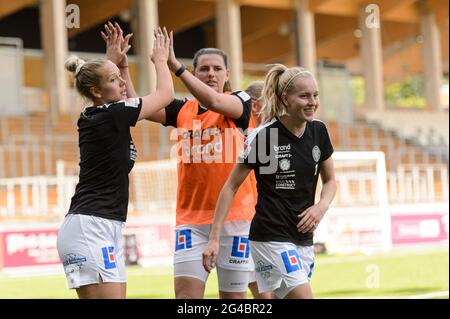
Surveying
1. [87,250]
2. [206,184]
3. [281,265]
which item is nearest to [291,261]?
[281,265]

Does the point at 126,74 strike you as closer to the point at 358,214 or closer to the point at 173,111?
the point at 173,111

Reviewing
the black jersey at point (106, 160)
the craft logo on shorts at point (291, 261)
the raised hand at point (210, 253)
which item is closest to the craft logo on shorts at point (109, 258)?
the black jersey at point (106, 160)

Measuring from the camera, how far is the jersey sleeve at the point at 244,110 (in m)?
5.93

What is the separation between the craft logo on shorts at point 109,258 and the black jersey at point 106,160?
18 centimetres

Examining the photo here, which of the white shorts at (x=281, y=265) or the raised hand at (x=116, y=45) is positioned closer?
the white shorts at (x=281, y=265)

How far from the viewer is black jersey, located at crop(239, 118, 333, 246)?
17.5ft

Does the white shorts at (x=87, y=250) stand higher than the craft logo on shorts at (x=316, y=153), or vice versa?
the craft logo on shorts at (x=316, y=153)

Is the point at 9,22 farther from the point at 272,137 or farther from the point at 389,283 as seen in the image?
the point at 272,137

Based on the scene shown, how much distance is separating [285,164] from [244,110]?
74 centimetres

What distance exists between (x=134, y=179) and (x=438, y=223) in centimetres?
816

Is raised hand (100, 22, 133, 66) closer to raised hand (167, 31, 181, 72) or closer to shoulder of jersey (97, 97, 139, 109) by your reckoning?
raised hand (167, 31, 181, 72)

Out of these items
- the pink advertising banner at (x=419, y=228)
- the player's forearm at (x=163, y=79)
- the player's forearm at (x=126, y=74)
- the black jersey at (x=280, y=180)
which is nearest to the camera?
the player's forearm at (x=163, y=79)

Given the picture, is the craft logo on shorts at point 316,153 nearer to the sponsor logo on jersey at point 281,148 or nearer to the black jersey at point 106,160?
the sponsor logo on jersey at point 281,148
